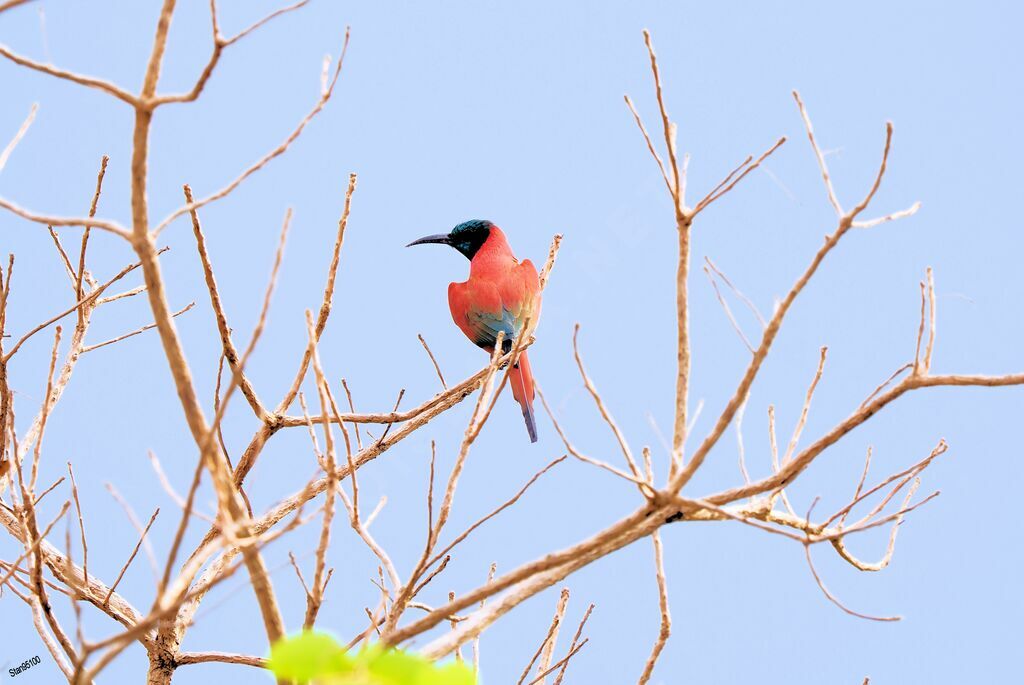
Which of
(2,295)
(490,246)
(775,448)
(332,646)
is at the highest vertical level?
(490,246)

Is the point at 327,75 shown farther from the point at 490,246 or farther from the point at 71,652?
the point at 490,246

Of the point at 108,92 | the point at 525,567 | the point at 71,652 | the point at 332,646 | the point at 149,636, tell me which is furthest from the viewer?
the point at 149,636

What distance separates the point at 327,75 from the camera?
4.00ft

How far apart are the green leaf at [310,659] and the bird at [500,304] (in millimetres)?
1828

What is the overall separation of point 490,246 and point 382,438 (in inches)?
58.3

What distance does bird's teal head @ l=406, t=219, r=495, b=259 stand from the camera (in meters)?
3.50

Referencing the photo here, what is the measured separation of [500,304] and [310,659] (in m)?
2.21

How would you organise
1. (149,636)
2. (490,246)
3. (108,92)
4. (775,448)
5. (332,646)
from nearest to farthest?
(332,646), (108,92), (775,448), (149,636), (490,246)

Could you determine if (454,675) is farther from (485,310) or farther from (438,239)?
(438,239)

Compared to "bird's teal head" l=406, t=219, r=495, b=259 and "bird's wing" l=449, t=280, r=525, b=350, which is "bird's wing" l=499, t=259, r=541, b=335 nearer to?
"bird's wing" l=449, t=280, r=525, b=350

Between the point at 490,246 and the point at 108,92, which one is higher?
the point at 490,246

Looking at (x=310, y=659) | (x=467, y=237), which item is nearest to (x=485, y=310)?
(x=467, y=237)

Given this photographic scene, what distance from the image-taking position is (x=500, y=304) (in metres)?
2.82

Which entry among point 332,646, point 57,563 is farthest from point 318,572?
point 57,563
